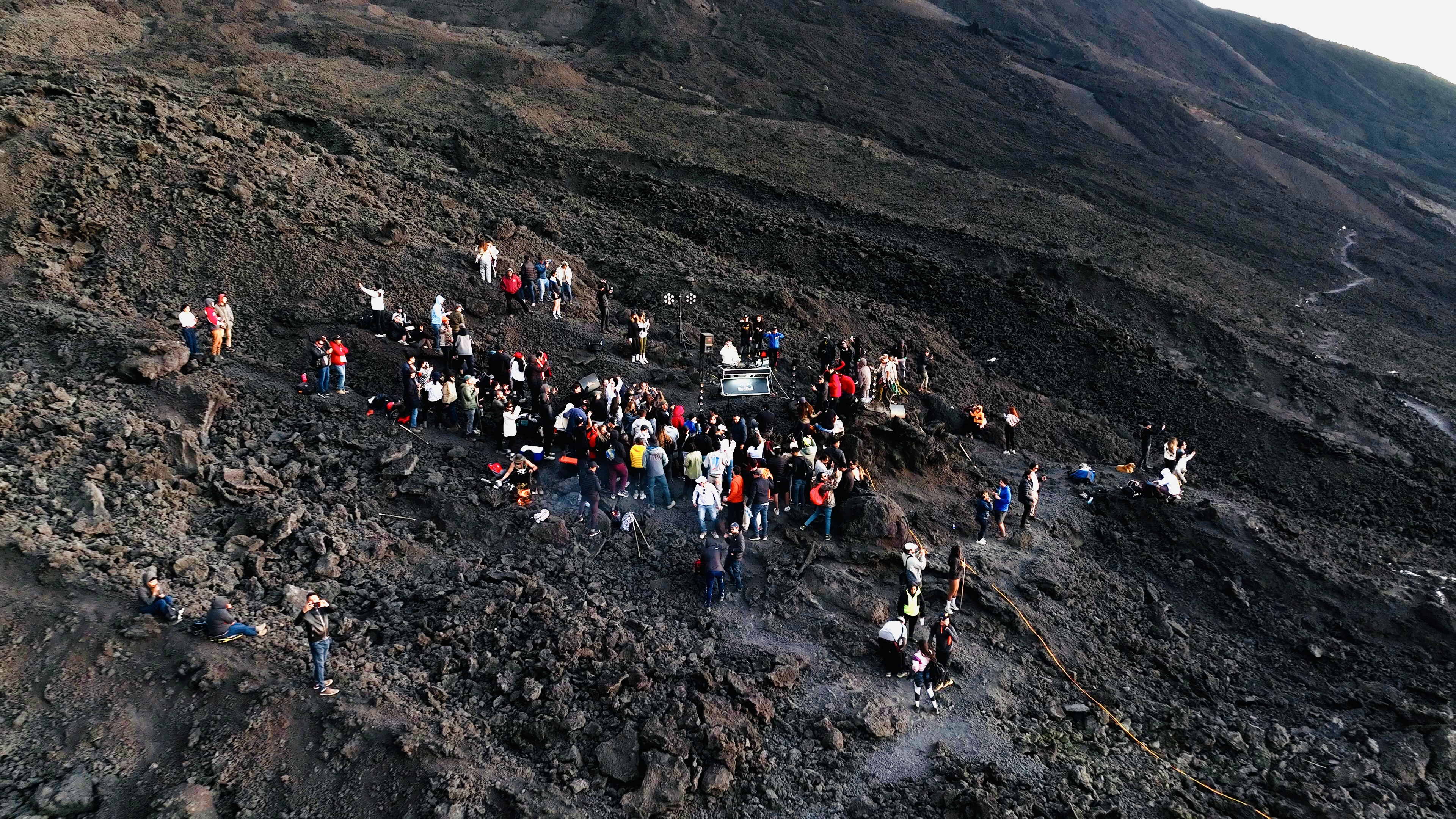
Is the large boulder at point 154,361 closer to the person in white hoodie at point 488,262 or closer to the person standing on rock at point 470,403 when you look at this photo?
the person standing on rock at point 470,403

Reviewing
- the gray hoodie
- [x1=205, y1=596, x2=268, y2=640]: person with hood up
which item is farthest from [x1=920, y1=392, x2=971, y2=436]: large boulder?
the gray hoodie

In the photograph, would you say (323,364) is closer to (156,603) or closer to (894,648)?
(156,603)

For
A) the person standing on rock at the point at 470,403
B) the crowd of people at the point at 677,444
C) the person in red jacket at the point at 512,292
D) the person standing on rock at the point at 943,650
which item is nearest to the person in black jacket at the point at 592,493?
the crowd of people at the point at 677,444

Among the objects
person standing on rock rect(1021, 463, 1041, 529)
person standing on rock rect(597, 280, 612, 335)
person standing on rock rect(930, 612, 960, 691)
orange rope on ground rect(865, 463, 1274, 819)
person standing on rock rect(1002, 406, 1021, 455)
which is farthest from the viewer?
person standing on rock rect(597, 280, 612, 335)

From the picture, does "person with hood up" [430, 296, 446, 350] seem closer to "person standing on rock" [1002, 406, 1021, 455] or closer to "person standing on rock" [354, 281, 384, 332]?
"person standing on rock" [354, 281, 384, 332]

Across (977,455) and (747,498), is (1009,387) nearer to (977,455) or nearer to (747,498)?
(977,455)

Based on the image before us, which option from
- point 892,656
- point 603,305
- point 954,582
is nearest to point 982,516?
point 954,582
